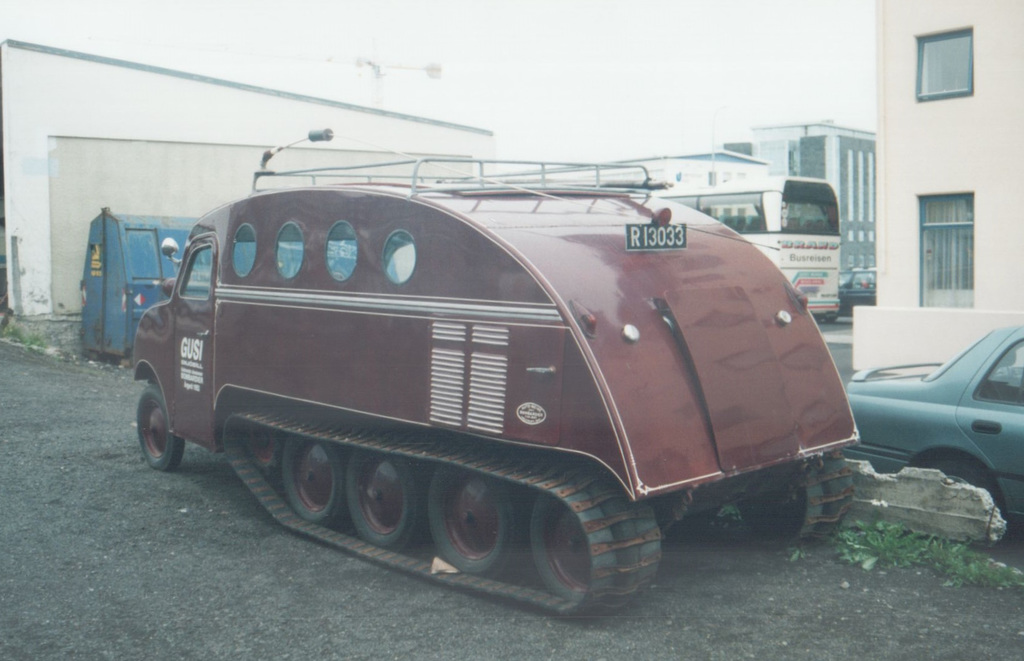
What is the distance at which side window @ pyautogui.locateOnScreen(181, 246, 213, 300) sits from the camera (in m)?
8.84

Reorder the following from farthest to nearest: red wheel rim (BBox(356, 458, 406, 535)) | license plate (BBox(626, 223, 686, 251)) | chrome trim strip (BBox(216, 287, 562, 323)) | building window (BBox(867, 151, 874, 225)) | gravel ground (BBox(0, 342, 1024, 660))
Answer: building window (BBox(867, 151, 874, 225))
red wheel rim (BBox(356, 458, 406, 535))
license plate (BBox(626, 223, 686, 251))
chrome trim strip (BBox(216, 287, 562, 323))
gravel ground (BBox(0, 342, 1024, 660))

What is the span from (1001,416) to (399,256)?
4006 millimetres

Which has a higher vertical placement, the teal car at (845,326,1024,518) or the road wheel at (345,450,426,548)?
the teal car at (845,326,1024,518)

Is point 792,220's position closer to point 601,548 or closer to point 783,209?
point 783,209

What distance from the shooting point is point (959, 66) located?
16.9 m

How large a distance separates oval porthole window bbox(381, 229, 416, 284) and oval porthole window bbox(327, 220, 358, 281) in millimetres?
355

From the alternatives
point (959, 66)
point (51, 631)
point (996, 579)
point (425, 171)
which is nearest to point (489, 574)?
point (51, 631)

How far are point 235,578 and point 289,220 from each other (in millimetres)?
2670

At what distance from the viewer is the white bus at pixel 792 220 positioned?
2622 cm

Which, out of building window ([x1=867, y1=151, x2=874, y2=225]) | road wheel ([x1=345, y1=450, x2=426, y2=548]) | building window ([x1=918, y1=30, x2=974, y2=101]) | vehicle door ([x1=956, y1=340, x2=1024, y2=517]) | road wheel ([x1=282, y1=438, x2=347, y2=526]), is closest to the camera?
vehicle door ([x1=956, y1=340, x2=1024, y2=517])

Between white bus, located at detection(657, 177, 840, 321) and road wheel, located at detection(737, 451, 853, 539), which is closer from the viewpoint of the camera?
road wheel, located at detection(737, 451, 853, 539)

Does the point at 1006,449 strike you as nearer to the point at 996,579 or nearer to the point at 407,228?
the point at 996,579

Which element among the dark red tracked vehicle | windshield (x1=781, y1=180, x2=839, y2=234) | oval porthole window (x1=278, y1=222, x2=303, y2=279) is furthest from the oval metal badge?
windshield (x1=781, y1=180, x2=839, y2=234)

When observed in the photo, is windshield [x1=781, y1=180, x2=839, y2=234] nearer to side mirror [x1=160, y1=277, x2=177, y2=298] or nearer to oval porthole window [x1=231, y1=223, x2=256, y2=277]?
side mirror [x1=160, y1=277, x2=177, y2=298]
